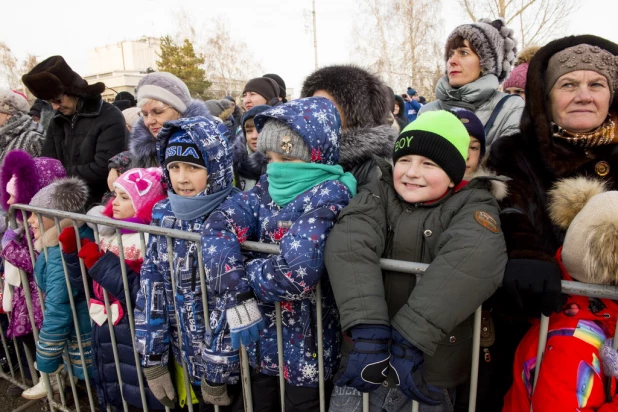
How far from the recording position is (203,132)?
2.28 m

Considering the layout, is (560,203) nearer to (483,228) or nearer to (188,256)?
(483,228)

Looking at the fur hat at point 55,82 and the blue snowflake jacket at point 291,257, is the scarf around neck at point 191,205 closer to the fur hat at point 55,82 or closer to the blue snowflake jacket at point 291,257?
the blue snowflake jacket at point 291,257

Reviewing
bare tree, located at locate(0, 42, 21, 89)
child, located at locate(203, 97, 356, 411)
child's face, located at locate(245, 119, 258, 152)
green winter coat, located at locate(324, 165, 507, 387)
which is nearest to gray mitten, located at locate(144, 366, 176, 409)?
child, located at locate(203, 97, 356, 411)

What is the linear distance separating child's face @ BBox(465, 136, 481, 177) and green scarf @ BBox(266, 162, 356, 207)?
0.85 m

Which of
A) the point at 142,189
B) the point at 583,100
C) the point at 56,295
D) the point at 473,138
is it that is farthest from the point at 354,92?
the point at 56,295

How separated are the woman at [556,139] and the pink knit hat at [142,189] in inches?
83.9

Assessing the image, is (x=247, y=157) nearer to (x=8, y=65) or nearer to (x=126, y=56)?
(x=8, y=65)

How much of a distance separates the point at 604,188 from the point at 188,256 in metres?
1.99

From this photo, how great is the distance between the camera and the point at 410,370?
1.44 meters

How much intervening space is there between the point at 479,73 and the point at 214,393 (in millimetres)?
2934

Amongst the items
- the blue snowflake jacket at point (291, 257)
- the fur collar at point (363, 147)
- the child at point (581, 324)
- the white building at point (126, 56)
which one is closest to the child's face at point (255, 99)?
the fur collar at point (363, 147)

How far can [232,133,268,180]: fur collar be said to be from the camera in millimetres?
3166

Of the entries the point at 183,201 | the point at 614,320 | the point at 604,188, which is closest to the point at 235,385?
the point at 183,201

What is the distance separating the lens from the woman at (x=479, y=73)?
292 cm
